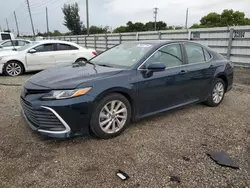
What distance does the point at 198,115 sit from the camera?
4473 millimetres

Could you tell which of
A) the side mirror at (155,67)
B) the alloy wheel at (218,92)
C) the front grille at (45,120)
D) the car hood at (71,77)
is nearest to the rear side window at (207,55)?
the alloy wheel at (218,92)

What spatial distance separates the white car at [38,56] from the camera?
8.38 m

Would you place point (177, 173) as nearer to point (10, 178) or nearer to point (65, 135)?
point (65, 135)

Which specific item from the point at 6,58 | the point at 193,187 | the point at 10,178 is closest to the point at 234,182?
the point at 193,187

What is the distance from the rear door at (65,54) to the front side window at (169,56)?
18.4 ft

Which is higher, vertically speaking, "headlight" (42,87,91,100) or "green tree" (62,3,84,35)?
"green tree" (62,3,84,35)

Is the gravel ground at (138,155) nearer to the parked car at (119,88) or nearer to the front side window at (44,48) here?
the parked car at (119,88)

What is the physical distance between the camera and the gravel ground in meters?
2.48

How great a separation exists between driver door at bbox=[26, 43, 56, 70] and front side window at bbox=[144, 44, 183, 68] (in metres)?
5.94

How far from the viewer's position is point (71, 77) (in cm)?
325

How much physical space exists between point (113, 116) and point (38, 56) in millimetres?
6345

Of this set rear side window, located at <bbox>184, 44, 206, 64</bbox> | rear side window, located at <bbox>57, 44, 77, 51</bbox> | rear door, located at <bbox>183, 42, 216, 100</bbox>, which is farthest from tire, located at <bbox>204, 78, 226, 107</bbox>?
rear side window, located at <bbox>57, 44, 77, 51</bbox>

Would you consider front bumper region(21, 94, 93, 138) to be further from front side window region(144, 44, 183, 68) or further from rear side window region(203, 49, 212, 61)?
rear side window region(203, 49, 212, 61)

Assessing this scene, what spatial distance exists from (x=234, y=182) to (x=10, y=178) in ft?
7.89
